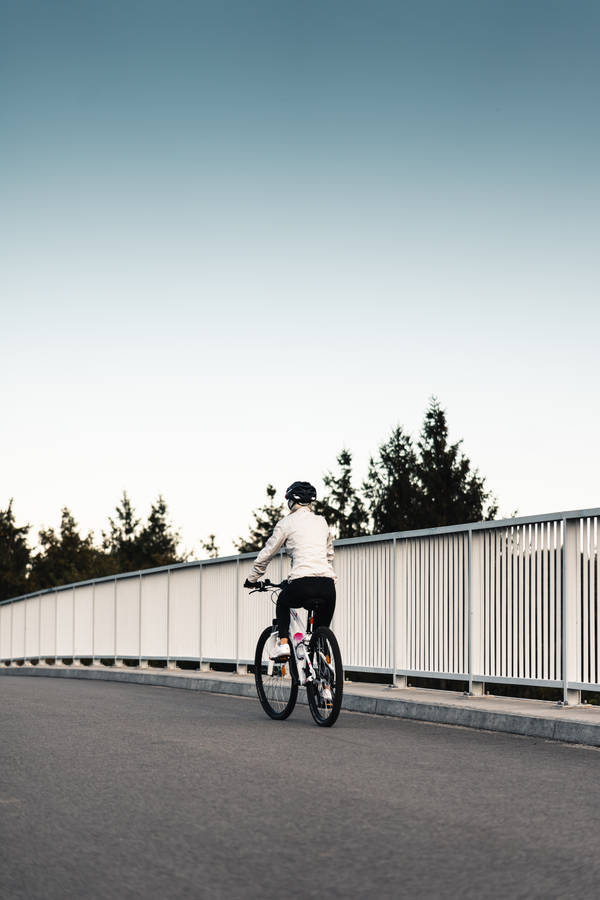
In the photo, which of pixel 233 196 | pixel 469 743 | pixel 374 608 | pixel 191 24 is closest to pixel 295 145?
pixel 233 196

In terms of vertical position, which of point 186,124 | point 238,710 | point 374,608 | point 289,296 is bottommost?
point 238,710

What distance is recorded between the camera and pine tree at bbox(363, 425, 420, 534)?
87.4 metres

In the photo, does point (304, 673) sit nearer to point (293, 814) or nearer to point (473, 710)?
point (473, 710)

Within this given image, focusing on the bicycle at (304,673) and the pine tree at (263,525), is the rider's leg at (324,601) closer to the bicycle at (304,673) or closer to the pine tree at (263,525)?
the bicycle at (304,673)

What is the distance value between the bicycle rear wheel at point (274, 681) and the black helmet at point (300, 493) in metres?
1.00

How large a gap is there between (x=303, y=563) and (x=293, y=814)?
12.4 ft

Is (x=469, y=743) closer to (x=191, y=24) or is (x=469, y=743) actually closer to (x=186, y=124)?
(x=191, y=24)

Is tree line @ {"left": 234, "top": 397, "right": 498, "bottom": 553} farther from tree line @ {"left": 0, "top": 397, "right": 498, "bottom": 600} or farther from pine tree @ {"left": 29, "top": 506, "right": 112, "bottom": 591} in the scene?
pine tree @ {"left": 29, "top": 506, "right": 112, "bottom": 591}

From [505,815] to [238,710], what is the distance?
549cm

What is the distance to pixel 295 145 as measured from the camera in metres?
18.9

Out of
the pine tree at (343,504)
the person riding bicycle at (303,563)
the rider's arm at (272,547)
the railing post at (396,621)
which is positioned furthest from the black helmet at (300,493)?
the pine tree at (343,504)

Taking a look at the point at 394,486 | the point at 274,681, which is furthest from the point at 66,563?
the point at 274,681

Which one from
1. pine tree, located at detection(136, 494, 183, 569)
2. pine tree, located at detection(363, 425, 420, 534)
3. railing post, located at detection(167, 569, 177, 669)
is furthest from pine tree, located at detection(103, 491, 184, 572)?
railing post, located at detection(167, 569, 177, 669)

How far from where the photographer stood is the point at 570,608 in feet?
29.1
